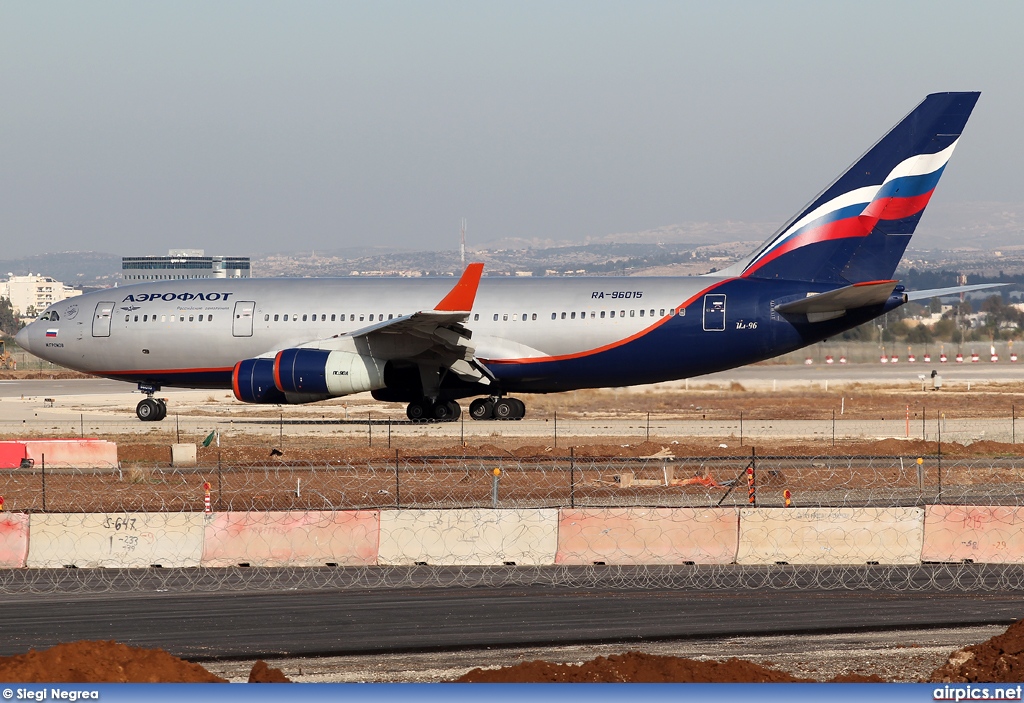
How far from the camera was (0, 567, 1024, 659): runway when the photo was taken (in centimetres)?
1180

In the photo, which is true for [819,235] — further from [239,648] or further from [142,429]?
[239,648]

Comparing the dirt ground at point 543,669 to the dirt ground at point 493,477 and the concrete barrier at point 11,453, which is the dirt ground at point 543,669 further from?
the concrete barrier at point 11,453

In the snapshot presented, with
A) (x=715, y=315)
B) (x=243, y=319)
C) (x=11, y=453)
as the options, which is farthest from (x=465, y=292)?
(x=11, y=453)

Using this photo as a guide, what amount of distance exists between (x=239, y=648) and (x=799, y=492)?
41.8 ft

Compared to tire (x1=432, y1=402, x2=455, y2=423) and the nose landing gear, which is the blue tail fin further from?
tire (x1=432, y1=402, x2=455, y2=423)

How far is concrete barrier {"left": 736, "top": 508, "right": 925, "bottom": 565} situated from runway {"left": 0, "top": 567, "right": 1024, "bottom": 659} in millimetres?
1047

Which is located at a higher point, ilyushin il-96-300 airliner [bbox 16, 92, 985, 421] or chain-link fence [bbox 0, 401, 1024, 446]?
ilyushin il-96-300 airliner [bbox 16, 92, 985, 421]

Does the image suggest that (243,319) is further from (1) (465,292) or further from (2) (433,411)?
(1) (465,292)

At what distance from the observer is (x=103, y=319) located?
38.1 m

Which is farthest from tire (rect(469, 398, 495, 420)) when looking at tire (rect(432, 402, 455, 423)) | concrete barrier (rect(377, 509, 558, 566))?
concrete barrier (rect(377, 509, 558, 566))

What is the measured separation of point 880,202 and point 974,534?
19.3m

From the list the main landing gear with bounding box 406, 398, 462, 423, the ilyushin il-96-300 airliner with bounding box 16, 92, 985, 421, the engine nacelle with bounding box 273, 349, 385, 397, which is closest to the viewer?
the ilyushin il-96-300 airliner with bounding box 16, 92, 985, 421

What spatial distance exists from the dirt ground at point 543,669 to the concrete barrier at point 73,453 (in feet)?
62.4

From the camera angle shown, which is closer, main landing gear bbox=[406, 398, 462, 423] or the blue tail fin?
the blue tail fin
